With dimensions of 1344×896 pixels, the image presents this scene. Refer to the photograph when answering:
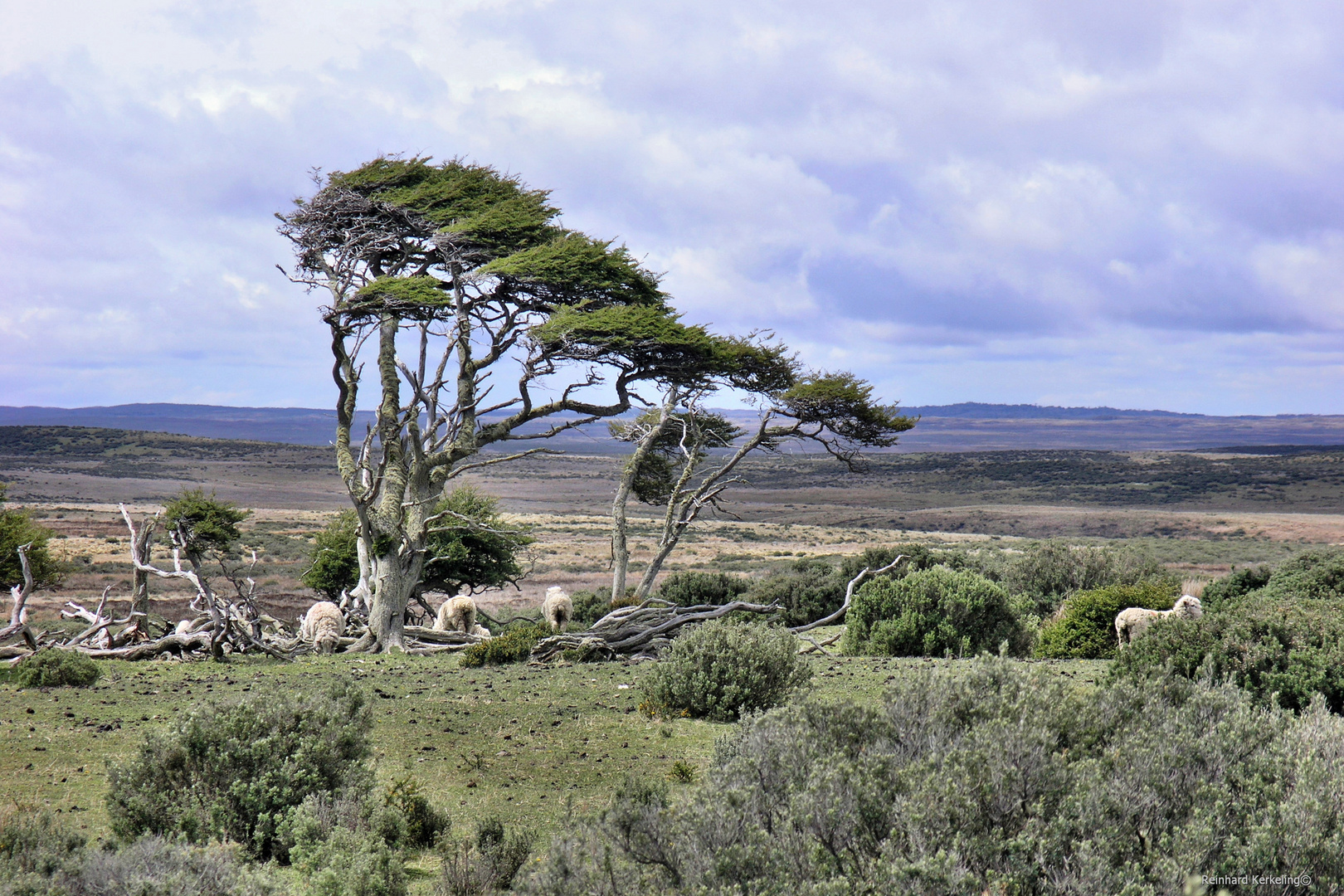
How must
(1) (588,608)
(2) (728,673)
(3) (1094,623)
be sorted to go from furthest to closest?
1. (1) (588,608)
2. (3) (1094,623)
3. (2) (728,673)

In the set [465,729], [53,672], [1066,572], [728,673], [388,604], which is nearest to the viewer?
[465,729]

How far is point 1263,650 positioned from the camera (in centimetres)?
915

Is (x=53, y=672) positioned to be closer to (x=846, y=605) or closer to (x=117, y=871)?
(x=117, y=871)

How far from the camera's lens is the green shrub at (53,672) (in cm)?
1303

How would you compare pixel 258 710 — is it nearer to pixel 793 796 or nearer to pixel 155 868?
pixel 155 868

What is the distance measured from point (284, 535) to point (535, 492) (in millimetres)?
62476

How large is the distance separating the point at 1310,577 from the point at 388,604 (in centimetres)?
1801

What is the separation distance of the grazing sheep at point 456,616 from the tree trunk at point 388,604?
1322mm

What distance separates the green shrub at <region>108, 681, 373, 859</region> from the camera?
6.52 m

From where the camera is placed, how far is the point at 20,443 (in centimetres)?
13362

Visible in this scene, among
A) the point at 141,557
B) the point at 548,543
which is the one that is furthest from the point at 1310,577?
the point at 548,543

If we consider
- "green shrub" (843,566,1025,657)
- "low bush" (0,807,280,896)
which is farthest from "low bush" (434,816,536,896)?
"green shrub" (843,566,1025,657)

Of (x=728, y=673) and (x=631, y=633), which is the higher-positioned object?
(x=728, y=673)

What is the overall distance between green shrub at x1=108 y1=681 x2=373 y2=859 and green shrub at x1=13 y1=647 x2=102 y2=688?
7.68m
